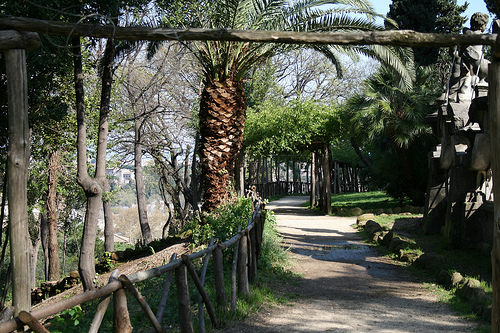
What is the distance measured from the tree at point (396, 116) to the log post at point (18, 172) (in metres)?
14.2

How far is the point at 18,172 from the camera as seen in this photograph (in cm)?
389

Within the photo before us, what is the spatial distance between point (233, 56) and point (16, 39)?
7566 mm

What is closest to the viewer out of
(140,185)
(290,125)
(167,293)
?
(167,293)

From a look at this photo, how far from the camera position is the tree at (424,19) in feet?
78.7

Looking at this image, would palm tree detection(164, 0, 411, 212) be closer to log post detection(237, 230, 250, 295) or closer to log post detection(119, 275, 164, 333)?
log post detection(237, 230, 250, 295)

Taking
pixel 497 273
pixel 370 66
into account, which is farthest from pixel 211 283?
pixel 370 66

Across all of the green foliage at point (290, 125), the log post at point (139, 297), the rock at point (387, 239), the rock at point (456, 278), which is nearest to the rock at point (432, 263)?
the rock at point (456, 278)

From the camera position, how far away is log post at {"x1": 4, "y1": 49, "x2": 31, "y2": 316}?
383cm

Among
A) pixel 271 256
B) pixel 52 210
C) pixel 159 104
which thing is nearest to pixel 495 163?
pixel 271 256

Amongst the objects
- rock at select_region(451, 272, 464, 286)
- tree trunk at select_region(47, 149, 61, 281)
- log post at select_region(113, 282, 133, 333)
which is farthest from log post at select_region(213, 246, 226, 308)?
tree trunk at select_region(47, 149, 61, 281)

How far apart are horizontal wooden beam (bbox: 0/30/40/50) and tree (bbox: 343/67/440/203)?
1413 cm

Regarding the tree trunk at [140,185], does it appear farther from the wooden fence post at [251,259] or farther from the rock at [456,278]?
the rock at [456,278]

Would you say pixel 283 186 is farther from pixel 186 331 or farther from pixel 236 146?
pixel 186 331

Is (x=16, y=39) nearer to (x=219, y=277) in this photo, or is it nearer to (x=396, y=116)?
(x=219, y=277)
